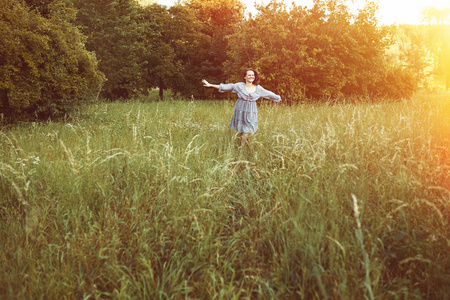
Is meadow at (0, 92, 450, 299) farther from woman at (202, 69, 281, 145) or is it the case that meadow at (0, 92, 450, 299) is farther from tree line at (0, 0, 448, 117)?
tree line at (0, 0, 448, 117)

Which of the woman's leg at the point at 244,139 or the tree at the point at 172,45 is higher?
the tree at the point at 172,45

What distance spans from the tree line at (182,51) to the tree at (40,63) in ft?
0.09

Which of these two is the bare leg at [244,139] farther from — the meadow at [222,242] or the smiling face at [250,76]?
the meadow at [222,242]

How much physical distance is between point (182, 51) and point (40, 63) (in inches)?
559

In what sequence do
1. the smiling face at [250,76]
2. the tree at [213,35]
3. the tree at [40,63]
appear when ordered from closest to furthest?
1. the smiling face at [250,76]
2. the tree at [40,63]
3. the tree at [213,35]

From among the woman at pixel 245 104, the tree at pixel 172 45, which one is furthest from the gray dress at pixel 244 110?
the tree at pixel 172 45

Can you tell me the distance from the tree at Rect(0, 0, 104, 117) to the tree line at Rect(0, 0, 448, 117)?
3 cm

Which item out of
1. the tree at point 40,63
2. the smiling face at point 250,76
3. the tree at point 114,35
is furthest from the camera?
the tree at point 114,35

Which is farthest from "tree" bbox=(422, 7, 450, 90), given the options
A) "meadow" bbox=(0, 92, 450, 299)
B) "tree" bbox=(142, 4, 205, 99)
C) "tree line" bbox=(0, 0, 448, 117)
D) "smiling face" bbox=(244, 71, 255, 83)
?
"meadow" bbox=(0, 92, 450, 299)

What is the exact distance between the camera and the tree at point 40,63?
823 cm

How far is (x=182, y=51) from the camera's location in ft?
73.1

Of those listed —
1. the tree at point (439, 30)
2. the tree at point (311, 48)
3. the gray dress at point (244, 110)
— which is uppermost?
the tree at point (439, 30)

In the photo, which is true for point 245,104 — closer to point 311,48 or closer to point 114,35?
point 311,48

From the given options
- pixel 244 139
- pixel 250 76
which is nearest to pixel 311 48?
pixel 250 76
